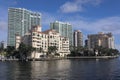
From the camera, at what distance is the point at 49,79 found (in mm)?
59719

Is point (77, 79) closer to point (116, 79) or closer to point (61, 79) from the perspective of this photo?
point (61, 79)

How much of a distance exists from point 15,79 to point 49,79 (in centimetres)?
834

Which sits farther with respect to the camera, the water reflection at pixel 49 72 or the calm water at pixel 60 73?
the water reflection at pixel 49 72

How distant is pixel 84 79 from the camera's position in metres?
60.3

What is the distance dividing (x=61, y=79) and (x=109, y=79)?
11828mm

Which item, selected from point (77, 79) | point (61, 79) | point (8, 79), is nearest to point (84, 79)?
point (77, 79)

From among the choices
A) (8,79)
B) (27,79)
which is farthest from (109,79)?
(8,79)

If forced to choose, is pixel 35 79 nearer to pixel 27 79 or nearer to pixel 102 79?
pixel 27 79

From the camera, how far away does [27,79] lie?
6034cm

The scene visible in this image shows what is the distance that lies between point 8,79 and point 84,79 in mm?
18817

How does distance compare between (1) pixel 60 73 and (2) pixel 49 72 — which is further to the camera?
(2) pixel 49 72

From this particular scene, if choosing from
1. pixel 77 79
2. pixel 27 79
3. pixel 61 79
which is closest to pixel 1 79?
pixel 27 79

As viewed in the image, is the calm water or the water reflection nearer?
the calm water

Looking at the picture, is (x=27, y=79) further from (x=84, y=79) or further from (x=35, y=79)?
(x=84, y=79)
